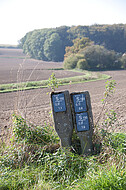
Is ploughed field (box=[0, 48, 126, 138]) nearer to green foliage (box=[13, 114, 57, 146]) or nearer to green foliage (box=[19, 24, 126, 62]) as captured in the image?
green foliage (box=[13, 114, 57, 146])

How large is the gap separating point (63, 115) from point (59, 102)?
29 centimetres

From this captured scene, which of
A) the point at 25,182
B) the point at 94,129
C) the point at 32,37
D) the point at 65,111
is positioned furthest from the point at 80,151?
the point at 32,37

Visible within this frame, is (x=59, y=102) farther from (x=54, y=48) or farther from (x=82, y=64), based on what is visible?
(x=54, y=48)

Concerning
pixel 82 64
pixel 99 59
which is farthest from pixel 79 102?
pixel 99 59

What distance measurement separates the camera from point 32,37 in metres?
77.3

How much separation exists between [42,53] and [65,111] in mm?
68983

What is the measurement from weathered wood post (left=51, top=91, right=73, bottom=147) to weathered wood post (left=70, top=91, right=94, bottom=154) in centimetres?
12

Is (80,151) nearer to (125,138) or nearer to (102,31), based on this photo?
(125,138)

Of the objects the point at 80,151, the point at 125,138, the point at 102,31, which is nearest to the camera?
the point at 125,138

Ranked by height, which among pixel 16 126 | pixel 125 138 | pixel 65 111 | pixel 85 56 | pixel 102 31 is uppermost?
pixel 102 31

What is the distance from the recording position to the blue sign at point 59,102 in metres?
4.13

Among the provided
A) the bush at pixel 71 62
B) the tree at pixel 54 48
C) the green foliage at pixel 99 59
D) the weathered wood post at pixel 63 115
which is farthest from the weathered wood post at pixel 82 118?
the tree at pixel 54 48

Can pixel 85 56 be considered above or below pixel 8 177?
above

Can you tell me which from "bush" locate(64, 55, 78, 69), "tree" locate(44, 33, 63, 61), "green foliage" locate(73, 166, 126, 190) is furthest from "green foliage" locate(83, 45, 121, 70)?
"green foliage" locate(73, 166, 126, 190)
